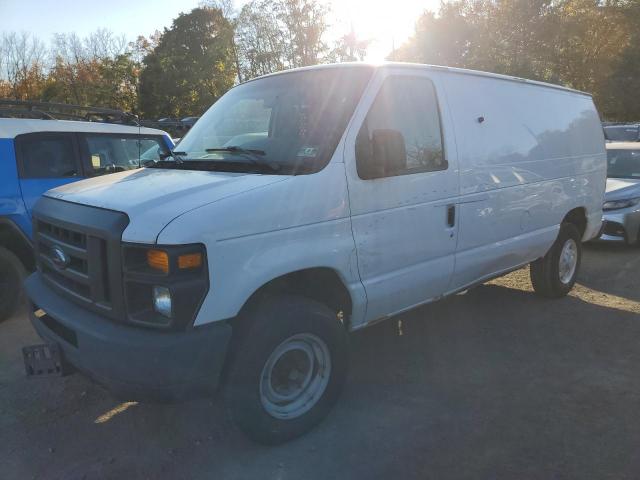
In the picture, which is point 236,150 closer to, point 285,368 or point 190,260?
point 190,260

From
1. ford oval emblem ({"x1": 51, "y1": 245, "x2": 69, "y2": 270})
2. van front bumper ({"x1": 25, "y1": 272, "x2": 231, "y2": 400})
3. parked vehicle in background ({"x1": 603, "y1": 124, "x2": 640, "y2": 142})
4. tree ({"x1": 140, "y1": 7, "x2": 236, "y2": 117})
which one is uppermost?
tree ({"x1": 140, "y1": 7, "x2": 236, "y2": 117})

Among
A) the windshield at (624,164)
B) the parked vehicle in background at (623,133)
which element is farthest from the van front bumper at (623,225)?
the parked vehicle in background at (623,133)

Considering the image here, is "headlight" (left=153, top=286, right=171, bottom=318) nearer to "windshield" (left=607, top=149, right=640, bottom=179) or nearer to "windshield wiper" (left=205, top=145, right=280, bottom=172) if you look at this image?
"windshield wiper" (left=205, top=145, right=280, bottom=172)

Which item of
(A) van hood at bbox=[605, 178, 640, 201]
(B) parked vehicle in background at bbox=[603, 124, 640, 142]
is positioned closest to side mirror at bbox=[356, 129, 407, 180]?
(A) van hood at bbox=[605, 178, 640, 201]

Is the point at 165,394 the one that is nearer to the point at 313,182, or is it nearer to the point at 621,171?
the point at 313,182

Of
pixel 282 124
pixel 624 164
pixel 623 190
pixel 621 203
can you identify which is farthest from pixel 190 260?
pixel 624 164

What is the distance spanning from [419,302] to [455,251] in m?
0.49

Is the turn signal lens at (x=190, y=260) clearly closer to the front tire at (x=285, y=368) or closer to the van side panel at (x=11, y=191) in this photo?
the front tire at (x=285, y=368)

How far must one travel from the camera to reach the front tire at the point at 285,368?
271cm

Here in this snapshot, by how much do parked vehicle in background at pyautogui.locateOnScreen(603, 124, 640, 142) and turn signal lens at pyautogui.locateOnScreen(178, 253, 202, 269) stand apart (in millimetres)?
15695

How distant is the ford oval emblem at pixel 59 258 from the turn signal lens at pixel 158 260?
752 mm

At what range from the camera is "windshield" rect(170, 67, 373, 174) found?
3.09 meters

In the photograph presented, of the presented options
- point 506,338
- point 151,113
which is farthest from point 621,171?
point 151,113

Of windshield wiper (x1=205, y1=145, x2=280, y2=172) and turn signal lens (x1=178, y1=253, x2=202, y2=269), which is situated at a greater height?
windshield wiper (x1=205, y1=145, x2=280, y2=172)
